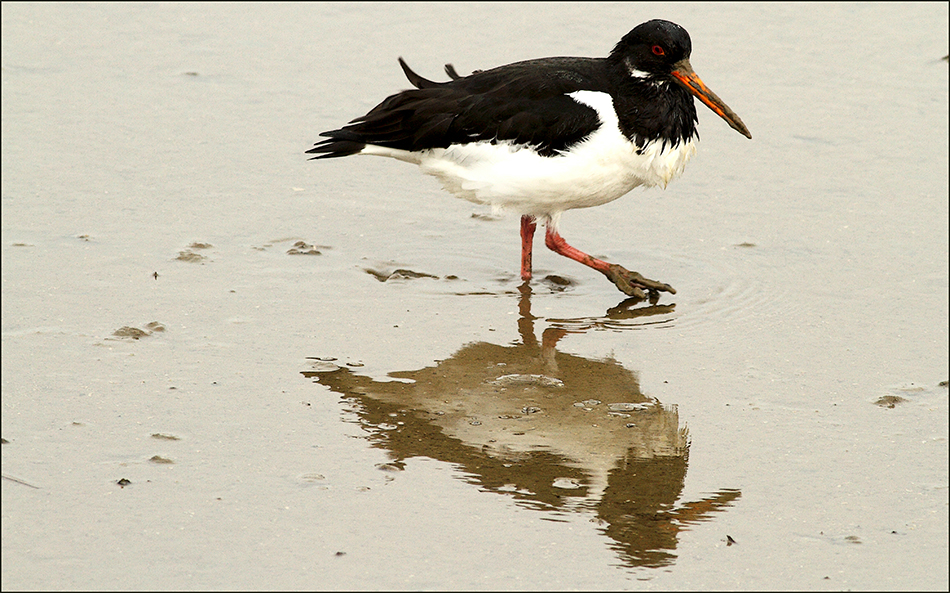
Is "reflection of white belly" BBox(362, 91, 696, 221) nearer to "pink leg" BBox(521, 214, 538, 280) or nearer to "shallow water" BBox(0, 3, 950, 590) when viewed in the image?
"pink leg" BBox(521, 214, 538, 280)

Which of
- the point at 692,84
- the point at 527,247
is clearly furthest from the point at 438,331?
the point at 692,84

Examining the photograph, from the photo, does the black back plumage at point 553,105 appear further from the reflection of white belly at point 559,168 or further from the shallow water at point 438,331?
the shallow water at point 438,331

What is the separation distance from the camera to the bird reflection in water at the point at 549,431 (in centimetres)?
497

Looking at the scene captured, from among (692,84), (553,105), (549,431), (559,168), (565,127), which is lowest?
(549,431)

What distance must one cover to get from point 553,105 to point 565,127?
150 mm

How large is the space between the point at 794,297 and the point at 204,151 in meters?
4.12

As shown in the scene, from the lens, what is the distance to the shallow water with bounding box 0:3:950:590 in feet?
15.6

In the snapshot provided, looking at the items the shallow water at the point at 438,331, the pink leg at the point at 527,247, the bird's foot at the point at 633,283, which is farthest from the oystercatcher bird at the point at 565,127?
the shallow water at the point at 438,331

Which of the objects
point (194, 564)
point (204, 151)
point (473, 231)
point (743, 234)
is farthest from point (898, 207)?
point (194, 564)

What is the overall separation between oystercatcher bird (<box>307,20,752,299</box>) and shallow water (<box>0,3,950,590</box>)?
568 mm

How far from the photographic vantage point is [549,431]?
5574mm

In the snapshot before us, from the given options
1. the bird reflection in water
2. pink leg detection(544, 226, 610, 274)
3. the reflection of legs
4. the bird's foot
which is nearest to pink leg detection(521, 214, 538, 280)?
pink leg detection(544, 226, 610, 274)

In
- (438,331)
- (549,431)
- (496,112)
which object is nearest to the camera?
(549,431)

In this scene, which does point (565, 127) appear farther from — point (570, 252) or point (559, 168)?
point (570, 252)
